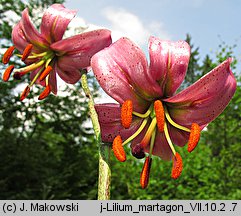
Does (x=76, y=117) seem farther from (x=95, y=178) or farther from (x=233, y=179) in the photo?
(x=233, y=179)

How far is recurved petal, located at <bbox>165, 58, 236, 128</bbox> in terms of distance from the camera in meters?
0.46

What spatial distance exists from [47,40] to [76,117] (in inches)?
244

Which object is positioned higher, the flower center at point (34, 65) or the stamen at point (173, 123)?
the flower center at point (34, 65)

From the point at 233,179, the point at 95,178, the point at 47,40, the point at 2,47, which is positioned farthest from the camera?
the point at 95,178

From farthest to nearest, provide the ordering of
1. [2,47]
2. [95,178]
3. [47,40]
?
[95,178], [2,47], [47,40]

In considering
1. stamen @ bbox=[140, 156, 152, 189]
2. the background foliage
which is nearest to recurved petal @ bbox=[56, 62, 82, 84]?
stamen @ bbox=[140, 156, 152, 189]

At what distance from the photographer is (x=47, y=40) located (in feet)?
2.24

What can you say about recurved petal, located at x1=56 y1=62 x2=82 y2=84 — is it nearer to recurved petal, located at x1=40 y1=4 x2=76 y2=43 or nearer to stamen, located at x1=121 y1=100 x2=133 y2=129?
recurved petal, located at x1=40 y1=4 x2=76 y2=43

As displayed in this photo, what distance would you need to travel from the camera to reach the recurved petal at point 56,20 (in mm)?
619

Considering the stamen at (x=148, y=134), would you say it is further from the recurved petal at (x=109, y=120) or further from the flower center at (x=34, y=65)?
the flower center at (x=34, y=65)

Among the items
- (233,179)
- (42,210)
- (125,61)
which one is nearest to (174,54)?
(125,61)

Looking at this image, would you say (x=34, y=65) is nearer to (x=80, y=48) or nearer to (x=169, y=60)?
(x=80, y=48)

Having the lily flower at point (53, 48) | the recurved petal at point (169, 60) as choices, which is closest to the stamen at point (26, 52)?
the lily flower at point (53, 48)

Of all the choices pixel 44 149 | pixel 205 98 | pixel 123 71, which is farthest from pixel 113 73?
pixel 44 149
